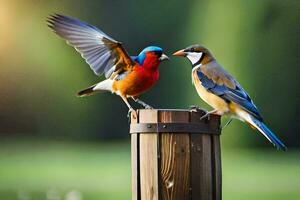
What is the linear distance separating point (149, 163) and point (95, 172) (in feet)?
28.4

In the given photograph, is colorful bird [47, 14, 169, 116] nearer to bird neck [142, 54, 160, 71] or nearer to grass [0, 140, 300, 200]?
bird neck [142, 54, 160, 71]

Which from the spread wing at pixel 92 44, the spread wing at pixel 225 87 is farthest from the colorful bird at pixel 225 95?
the spread wing at pixel 92 44

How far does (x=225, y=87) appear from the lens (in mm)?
5934

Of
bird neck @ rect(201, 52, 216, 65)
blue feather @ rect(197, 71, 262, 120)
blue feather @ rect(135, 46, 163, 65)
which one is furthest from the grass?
blue feather @ rect(197, 71, 262, 120)

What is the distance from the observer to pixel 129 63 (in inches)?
246

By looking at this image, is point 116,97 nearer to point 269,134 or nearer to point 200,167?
point 269,134

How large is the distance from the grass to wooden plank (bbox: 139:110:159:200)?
6.24 meters

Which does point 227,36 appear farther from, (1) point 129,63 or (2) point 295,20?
(1) point 129,63

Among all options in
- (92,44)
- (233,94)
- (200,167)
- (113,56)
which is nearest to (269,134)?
(233,94)

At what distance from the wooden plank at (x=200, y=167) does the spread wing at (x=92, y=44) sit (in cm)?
125

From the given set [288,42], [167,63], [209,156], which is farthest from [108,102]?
[209,156]

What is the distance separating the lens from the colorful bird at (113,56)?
20.2ft

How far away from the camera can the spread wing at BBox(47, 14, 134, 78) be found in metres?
6.15

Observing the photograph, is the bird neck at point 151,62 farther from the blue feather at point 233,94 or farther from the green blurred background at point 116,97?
the green blurred background at point 116,97
